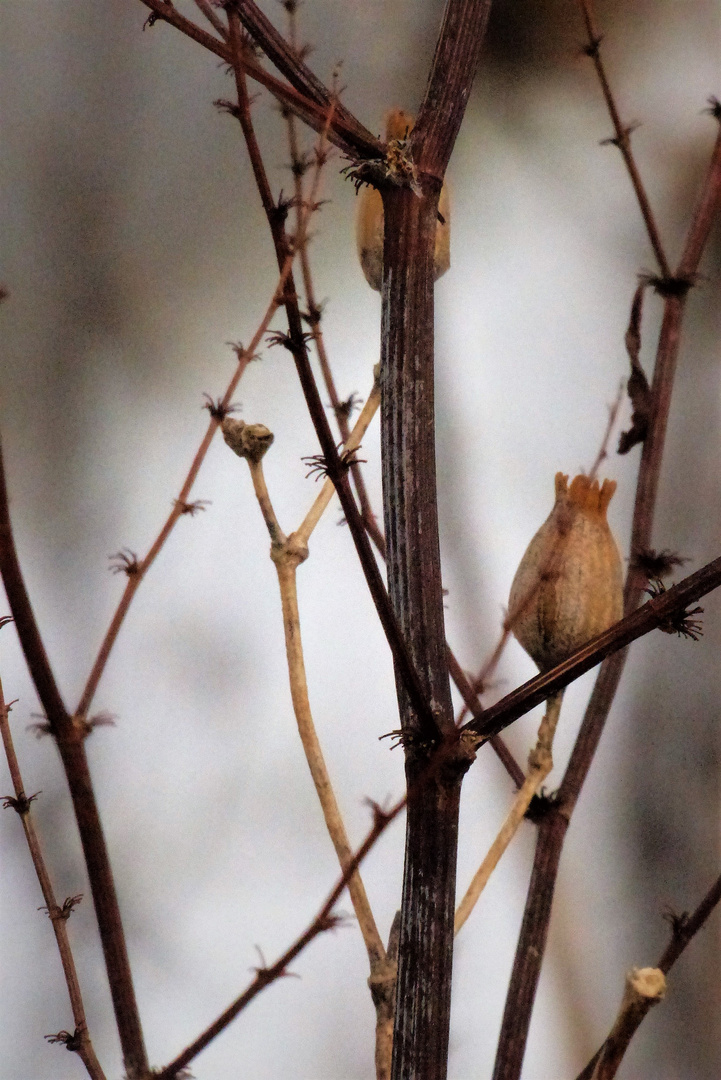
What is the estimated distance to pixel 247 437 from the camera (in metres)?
0.32

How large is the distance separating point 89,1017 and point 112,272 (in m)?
0.37

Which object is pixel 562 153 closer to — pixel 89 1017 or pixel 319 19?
pixel 319 19

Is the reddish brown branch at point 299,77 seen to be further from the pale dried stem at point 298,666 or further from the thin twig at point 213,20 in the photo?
the pale dried stem at point 298,666

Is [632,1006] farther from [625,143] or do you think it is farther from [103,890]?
[625,143]

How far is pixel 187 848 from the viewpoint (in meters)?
0.43

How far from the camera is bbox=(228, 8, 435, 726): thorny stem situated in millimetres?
216

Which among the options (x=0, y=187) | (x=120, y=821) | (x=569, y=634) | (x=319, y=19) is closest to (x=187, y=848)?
(x=120, y=821)

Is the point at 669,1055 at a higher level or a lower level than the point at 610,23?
lower

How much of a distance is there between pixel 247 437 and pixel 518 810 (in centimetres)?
18

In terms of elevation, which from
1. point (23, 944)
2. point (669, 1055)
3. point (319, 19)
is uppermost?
point (319, 19)

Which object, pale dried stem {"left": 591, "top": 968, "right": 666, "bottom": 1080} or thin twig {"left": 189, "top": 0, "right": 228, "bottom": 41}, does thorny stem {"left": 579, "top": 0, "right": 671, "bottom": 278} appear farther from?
pale dried stem {"left": 591, "top": 968, "right": 666, "bottom": 1080}

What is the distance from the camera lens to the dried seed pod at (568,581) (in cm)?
32

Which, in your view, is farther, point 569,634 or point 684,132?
point 684,132

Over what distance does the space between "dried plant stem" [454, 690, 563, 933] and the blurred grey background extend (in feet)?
0.40
